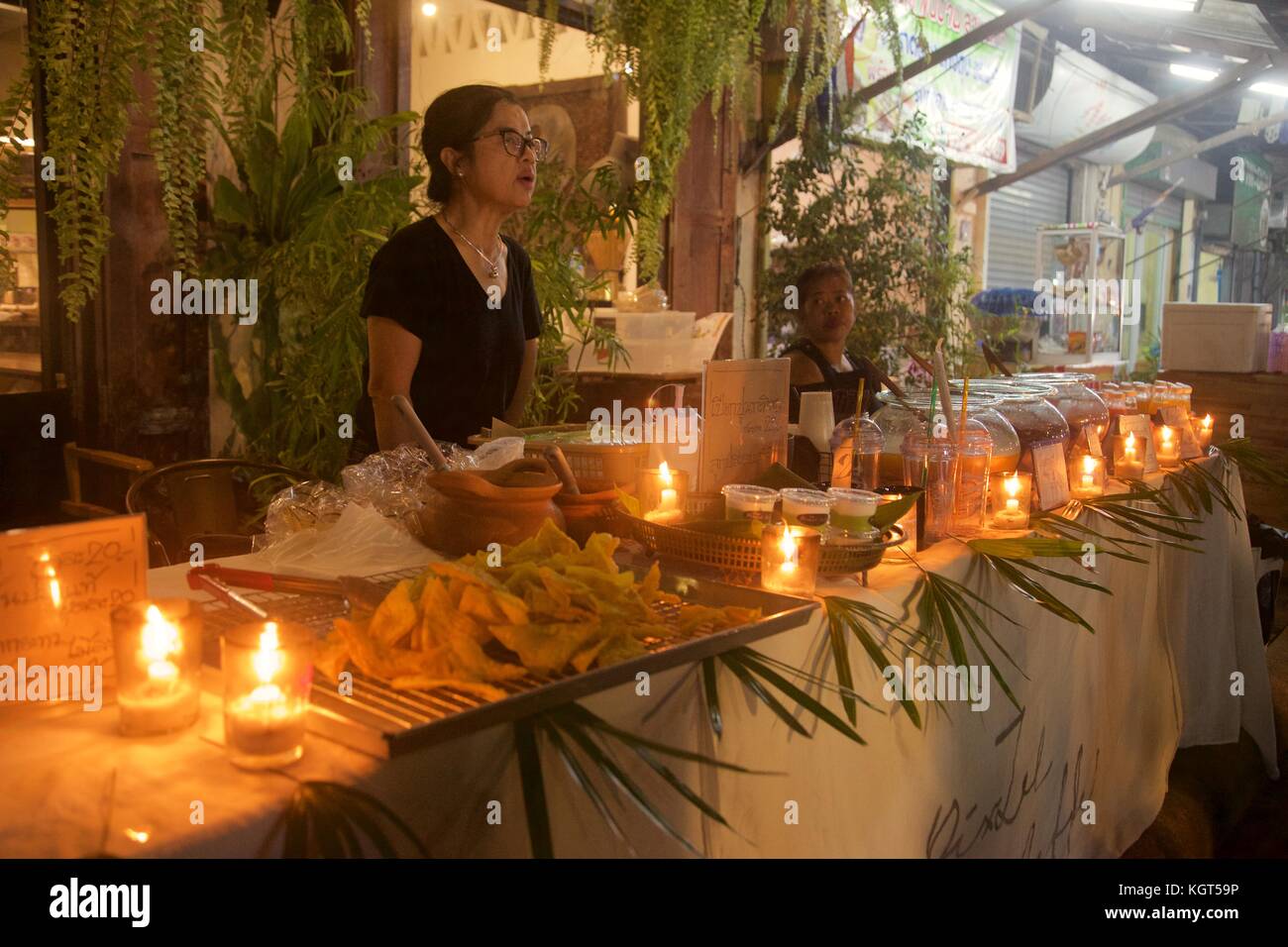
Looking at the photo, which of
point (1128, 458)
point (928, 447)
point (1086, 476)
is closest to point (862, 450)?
point (928, 447)

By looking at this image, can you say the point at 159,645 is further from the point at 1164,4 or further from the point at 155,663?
the point at 1164,4

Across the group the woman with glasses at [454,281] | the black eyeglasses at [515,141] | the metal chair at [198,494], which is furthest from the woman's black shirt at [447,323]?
the metal chair at [198,494]

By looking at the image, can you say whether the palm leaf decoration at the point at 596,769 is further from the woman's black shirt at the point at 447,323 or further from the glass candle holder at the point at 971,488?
the woman's black shirt at the point at 447,323

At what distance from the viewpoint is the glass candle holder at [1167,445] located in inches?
→ 119

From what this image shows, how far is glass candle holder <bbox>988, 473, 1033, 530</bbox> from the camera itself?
211cm

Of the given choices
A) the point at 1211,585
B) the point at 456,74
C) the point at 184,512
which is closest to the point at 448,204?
the point at 184,512

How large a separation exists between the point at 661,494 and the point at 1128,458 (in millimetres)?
1498

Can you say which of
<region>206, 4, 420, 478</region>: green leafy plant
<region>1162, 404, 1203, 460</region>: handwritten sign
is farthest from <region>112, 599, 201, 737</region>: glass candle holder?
<region>1162, 404, 1203, 460</region>: handwritten sign

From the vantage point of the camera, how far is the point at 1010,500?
2.15m

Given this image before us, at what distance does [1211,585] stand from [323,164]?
9.76 feet

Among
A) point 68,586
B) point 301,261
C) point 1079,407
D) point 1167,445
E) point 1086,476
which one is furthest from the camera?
point 301,261
